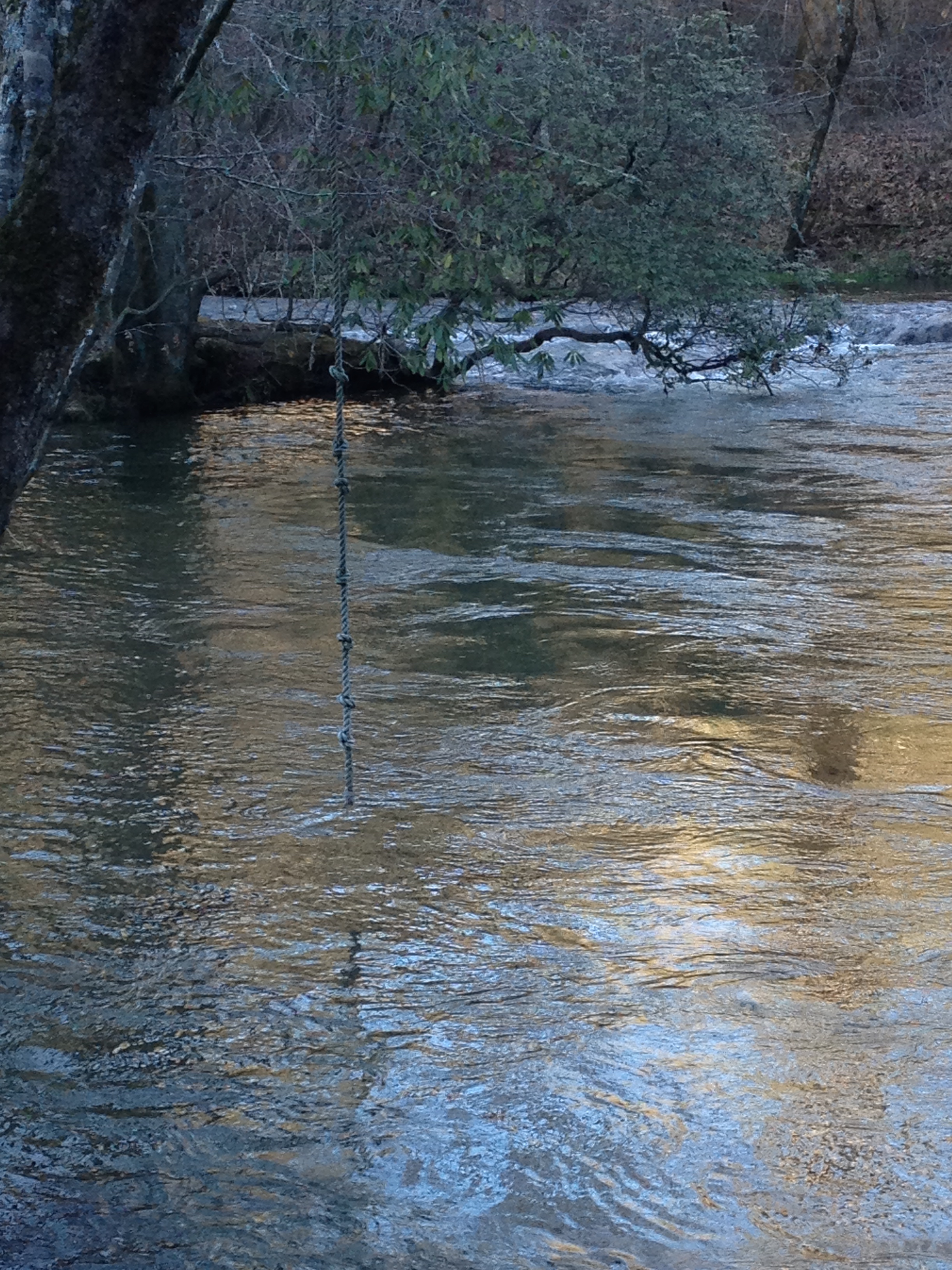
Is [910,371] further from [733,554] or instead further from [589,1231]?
[589,1231]

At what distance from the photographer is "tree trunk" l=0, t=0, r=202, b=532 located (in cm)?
315

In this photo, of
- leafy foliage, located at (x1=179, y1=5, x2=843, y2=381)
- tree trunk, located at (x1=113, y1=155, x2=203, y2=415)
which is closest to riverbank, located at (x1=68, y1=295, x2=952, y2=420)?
tree trunk, located at (x1=113, y1=155, x2=203, y2=415)

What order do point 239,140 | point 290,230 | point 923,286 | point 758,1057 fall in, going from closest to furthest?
1. point 758,1057
2. point 290,230
3. point 239,140
4. point 923,286

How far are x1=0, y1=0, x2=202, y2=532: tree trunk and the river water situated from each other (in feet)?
6.02

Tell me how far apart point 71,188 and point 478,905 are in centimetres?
299

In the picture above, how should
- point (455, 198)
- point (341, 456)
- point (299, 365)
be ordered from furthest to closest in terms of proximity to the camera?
point (299, 365) → point (455, 198) → point (341, 456)

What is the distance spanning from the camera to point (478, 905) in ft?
17.4

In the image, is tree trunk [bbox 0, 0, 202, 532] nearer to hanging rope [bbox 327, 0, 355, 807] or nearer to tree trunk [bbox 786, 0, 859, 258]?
hanging rope [bbox 327, 0, 355, 807]

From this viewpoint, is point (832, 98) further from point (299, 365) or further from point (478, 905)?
point (478, 905)

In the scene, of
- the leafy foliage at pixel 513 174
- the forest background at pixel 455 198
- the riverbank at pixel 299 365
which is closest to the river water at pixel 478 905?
the forest background at pixel 455 198

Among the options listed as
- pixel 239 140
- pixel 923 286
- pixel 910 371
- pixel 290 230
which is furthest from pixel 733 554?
pixel 923 286

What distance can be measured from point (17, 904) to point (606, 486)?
8.70m

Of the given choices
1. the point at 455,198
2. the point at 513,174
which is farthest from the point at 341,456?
the point at 513,174

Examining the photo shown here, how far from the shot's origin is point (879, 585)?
32.0ft
